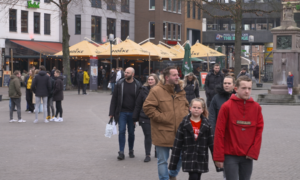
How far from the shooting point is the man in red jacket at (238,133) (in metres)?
4.91

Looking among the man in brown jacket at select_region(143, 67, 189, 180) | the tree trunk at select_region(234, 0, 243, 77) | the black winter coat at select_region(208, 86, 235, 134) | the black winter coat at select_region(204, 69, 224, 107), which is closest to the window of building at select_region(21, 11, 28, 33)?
the tree trunk at select_region(234, 0, 243, 77)

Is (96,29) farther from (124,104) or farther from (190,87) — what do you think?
(124,104)

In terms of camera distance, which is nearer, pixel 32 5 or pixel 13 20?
pixel 13 20

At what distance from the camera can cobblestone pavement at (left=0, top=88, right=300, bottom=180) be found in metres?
7.52

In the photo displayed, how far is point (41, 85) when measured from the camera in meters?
14.7

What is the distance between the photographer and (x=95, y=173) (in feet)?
25.0

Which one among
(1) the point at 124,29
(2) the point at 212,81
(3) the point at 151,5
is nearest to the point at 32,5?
(1) the point at 124,29

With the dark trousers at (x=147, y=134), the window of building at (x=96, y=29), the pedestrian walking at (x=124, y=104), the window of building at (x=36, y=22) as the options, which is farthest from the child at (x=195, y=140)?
the window of building at (x=96, y=29)

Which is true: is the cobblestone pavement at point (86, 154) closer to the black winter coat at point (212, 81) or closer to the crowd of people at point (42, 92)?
the crowd of people at point (42, 92)

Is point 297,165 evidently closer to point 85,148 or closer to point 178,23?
point 85,148

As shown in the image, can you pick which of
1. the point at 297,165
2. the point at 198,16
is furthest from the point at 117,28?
the point at 297,165

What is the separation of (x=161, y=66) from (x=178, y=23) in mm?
8402

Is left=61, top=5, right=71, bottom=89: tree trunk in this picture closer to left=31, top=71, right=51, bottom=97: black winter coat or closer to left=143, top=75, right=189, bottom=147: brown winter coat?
left=31, top=71, right=51, bottom=97: black winter coat

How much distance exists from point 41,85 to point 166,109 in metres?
9.16
